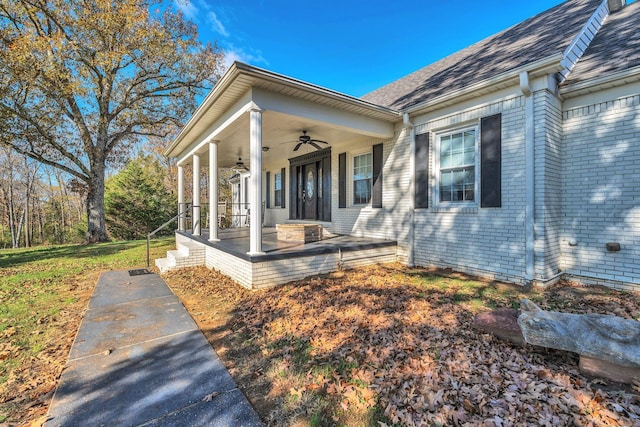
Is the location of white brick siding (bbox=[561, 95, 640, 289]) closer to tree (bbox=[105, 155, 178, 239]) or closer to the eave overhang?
the eave overhang

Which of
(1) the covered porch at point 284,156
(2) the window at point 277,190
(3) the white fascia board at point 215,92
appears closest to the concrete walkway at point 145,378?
(1) the covered porch at point 284,156

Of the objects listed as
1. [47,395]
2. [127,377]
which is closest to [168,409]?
[127,377]

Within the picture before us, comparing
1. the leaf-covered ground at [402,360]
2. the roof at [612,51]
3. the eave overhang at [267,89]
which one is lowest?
the leaf-covered ground at [402,360]

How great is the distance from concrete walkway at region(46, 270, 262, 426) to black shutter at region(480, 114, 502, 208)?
510 cm

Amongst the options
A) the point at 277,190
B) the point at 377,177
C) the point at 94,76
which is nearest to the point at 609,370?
the point at 377,177

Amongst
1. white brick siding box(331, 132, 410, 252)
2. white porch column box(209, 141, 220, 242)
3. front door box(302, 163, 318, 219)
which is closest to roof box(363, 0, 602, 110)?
white brick siding box(331, 132, 410, 252)

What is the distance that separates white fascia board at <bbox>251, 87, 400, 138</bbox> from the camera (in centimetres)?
512

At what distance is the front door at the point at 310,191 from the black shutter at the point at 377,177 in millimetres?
2730

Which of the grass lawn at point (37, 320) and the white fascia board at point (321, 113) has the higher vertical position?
the white fascia board at point (321, 113)

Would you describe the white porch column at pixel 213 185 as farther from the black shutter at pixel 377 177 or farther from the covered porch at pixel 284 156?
the black shutter at pixel 377 177

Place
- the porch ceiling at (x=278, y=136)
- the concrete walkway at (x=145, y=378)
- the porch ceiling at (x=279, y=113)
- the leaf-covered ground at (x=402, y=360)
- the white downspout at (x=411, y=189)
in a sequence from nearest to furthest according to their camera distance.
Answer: the leaf-covered ground at (x=402, y=360)
the concrete walkway at (x=145, y=378)
the porch ceiling at (x=279, y=113)
the porch ceiling at (x=278, y=136)
the white downspout at (x=411, y=189)

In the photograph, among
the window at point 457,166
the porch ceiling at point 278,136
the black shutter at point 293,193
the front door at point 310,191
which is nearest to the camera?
the window at point 457,166

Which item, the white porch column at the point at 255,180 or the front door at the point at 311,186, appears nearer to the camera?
the white porch column at the point at 255,180

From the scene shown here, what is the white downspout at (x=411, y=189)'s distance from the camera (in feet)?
21.6
